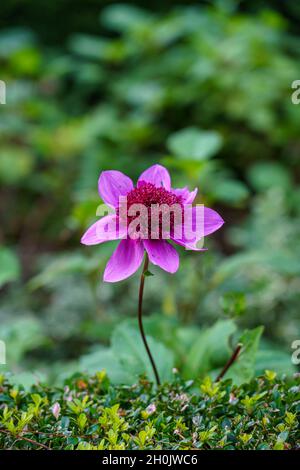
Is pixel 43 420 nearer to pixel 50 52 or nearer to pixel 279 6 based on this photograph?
pixel 50 52

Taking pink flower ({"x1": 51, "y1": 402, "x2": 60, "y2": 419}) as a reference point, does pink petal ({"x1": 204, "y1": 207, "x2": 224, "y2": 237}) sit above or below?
above

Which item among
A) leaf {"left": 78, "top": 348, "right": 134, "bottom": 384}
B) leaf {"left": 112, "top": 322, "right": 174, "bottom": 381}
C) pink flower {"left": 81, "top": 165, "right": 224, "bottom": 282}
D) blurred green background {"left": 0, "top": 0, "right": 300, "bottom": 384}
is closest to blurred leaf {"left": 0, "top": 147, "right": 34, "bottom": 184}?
blurred green background {"left": 0, "top": 0, "right": 300, "bottom": 384}

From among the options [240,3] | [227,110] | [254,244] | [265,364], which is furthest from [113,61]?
[265,364]

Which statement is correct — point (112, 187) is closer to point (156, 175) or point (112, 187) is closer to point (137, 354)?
point (156, 175)

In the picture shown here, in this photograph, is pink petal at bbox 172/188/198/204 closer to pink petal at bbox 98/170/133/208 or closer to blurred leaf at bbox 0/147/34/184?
pink petal at bbox 98/170/133/208

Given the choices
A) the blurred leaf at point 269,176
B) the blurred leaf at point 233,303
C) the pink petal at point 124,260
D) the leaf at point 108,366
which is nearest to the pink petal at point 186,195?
the pink petal at point 124,260

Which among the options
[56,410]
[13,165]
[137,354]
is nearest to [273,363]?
[137,354]
